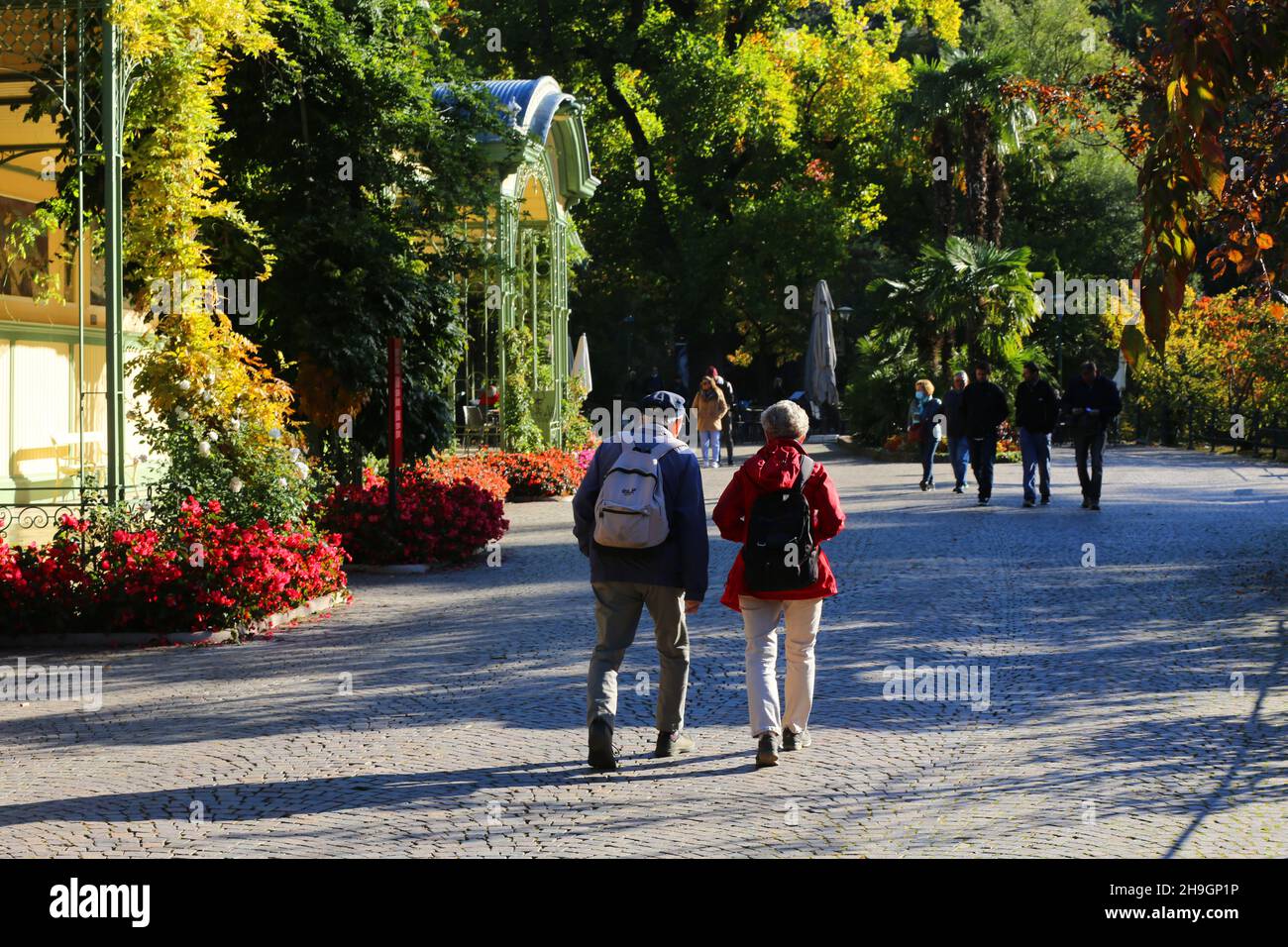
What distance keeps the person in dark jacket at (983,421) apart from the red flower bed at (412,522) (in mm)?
7222

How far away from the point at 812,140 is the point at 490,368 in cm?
2356

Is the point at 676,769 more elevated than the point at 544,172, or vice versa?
the point at 544,172

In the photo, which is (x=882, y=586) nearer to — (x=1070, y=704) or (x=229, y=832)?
(x=1070, y=704)

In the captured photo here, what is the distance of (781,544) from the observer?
726cm

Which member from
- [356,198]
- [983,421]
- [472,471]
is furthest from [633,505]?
[983,421]

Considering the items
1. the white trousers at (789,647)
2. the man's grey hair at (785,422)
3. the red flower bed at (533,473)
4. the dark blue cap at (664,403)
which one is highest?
the dark blue cap at (664,403)

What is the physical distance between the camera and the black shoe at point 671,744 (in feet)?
24.1

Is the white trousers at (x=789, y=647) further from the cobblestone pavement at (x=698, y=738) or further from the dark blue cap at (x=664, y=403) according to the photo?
the dark blue cap at (x=664, y=403)

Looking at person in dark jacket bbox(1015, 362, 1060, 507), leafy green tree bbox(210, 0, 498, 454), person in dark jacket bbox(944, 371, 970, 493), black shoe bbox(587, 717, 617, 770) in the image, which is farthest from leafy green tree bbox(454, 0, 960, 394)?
black shoe bbox(587, 717, 617, 770)

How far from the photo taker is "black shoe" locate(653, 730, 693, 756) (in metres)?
7.35

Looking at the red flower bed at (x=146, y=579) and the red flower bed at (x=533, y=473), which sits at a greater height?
the red flower bed at (x=533, y=473)

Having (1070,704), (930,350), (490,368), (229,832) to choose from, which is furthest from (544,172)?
(229,832)

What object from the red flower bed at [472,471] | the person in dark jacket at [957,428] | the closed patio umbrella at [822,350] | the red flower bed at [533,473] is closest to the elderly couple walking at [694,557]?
the red flower bed at [472,471]

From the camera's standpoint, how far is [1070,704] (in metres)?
8.46
